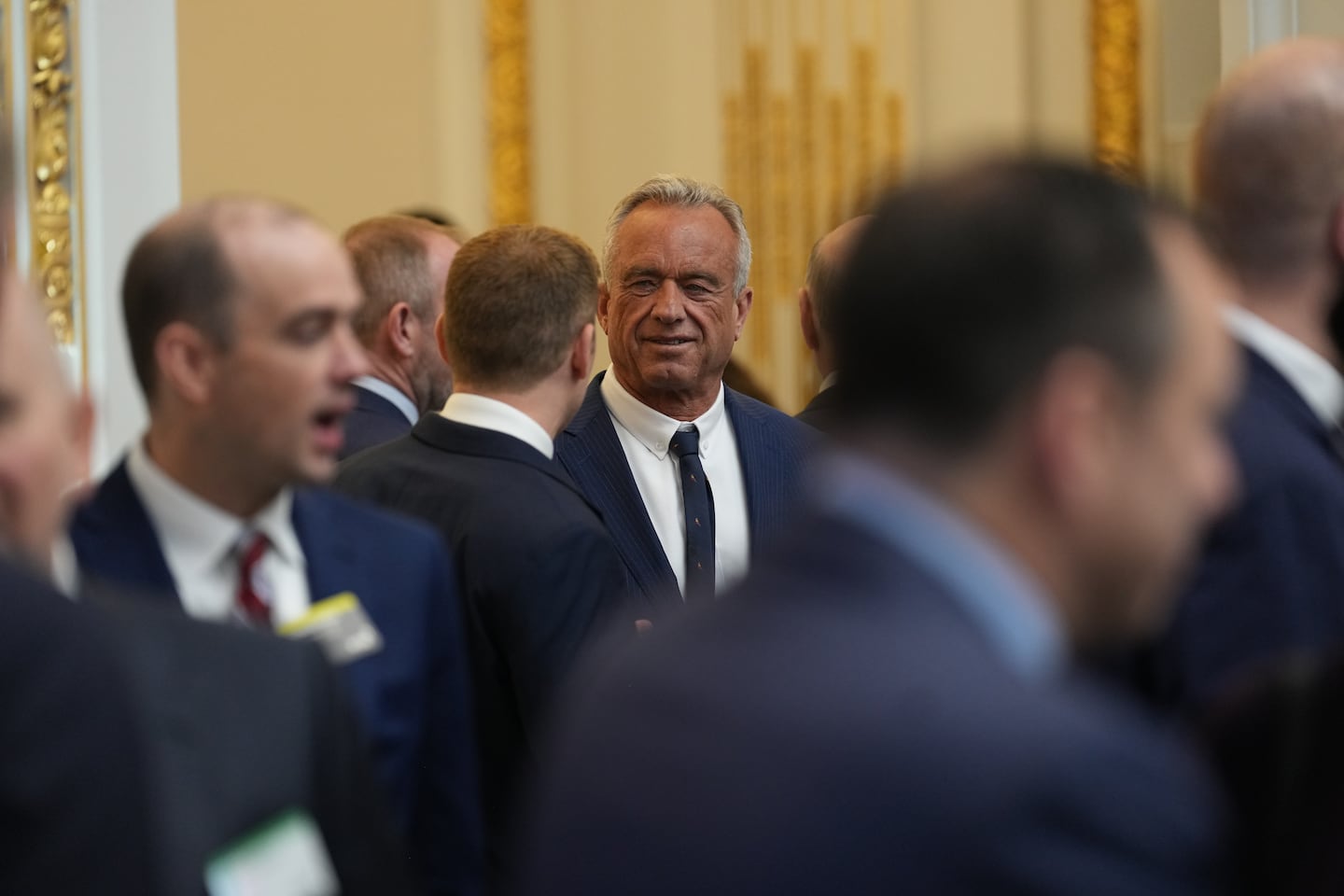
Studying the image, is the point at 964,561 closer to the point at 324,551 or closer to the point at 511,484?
the point at 324,551

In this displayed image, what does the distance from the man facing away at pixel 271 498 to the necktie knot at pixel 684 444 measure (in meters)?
1.53

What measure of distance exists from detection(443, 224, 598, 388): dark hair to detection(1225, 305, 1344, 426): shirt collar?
1.45 m

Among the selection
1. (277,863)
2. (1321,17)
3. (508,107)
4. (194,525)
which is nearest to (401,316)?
(194,525)

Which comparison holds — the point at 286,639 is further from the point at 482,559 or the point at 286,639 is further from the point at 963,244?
the point at 482,559

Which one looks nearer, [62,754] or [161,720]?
[62,754]

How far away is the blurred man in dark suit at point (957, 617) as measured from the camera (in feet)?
3.68

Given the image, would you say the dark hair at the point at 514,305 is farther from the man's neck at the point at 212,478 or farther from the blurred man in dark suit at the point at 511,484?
the man's neck at the point at 212,478

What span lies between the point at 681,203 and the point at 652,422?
60 cm

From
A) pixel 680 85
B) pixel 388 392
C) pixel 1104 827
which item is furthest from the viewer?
pixel 680 85

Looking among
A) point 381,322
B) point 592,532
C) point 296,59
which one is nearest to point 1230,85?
point 592,532

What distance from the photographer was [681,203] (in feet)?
14.2

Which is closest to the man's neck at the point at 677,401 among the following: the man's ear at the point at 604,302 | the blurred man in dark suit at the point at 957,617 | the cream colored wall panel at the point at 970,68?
the man's ear at the point at 604,302

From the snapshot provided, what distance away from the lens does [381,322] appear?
441 centimetres

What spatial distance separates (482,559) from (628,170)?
4.08 metres
